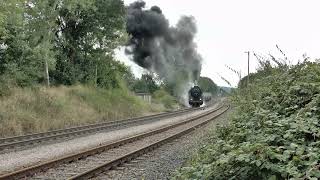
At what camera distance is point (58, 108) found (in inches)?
1176

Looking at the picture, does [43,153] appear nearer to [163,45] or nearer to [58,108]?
[58,108]

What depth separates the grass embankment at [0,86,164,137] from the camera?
2441 centimetres

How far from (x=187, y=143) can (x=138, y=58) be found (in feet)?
123

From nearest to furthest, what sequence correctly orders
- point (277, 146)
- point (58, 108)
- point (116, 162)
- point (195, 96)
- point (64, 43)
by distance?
point (277, 146) < point (116, 162) < point (58, 108) < point (64, 43) < point (195, 96)

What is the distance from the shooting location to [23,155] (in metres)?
15.1

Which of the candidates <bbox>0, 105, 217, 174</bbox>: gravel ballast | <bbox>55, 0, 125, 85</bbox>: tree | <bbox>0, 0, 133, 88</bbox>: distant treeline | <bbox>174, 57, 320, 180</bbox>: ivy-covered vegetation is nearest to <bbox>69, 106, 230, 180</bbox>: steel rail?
<bbox>0, 105, 217, 174</bbox>: gravel ballast

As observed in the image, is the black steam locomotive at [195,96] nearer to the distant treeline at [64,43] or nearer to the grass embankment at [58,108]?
the distant treeline at [64,43]

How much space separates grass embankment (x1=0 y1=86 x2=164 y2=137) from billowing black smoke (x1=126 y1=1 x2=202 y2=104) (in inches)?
434

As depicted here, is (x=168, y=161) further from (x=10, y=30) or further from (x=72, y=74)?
(x=72, y=74)

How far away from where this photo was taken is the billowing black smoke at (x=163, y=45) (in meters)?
53.3

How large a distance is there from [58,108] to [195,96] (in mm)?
34661

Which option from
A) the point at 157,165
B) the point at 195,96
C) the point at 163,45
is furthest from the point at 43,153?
the point at 195,96

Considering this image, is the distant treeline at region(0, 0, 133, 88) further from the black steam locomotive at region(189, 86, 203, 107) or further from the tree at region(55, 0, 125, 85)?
the black steam locomotive at region(189, 86, 203, 107)

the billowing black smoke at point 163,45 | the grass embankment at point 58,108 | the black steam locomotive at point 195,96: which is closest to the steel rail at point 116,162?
the grass embankment at point 58,108
